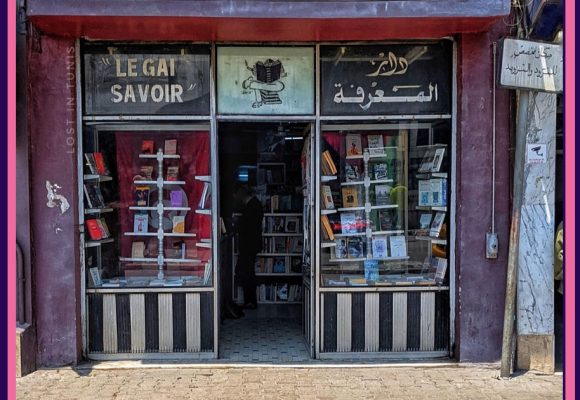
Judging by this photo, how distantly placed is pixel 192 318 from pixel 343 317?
1.55 metres

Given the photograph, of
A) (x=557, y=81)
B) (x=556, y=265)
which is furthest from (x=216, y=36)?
(x=556, y=265)

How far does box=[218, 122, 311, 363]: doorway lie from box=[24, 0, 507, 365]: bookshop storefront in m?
1.30

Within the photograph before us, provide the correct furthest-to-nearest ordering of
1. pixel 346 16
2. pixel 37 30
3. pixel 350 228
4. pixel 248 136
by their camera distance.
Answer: pixel 248 136 → pixel 350 228 → pixel 37 30 → pixel 346 16

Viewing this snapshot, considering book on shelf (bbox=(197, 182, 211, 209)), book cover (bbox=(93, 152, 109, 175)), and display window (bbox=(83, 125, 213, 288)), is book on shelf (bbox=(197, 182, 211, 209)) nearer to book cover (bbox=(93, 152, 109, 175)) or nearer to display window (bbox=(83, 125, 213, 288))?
display window (bbox=(83, 125, 213, 288))

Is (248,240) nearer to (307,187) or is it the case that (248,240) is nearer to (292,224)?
(292,224)

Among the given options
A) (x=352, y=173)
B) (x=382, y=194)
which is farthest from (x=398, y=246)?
(x=352, y=173)

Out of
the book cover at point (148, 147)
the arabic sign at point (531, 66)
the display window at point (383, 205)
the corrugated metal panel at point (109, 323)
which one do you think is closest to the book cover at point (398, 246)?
the display window at point (383, 205)

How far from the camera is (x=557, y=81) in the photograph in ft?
17.3

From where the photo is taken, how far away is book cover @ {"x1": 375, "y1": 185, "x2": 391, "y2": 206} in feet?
20.5

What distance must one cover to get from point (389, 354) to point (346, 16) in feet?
11.1

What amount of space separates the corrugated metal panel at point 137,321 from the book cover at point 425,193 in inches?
121

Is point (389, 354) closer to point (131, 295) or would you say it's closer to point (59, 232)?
point (131, 295)

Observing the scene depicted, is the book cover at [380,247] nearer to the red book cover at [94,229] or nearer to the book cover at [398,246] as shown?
the book cover at [398,246]

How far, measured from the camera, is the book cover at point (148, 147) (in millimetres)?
6137
